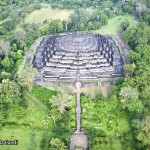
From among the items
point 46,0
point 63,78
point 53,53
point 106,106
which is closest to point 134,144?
point 106,106

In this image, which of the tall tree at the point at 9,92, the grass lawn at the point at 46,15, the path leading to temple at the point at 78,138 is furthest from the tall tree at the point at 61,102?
the grass lawn at the point at 46,15

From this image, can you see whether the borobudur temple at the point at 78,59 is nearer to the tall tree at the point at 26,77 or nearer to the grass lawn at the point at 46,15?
the tall tree at the point at 26,77

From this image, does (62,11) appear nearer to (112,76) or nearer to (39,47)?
(39,47)

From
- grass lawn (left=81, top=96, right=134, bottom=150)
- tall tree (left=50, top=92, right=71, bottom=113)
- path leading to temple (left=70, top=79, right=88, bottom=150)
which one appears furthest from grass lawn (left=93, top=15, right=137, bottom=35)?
tall tree (left=50, top=92, right=71, bottom=113)

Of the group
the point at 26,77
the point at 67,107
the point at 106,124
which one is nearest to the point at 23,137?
the point at 67,107

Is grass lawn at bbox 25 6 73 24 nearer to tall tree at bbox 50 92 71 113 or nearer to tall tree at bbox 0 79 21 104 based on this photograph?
tall tree at bbox 0 79 21 104

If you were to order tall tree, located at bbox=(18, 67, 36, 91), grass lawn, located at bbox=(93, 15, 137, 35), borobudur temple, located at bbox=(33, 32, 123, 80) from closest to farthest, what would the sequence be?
1. tall tree, located at bbox=(18, 67, 36, 91)
2. borobudur temple, located at bbox=(33, 32, 123, 80)
3. grass lawn, located at bbox=(93, 15, 137, 35)

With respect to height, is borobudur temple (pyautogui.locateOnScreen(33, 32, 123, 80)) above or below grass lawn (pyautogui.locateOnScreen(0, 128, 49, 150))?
above
